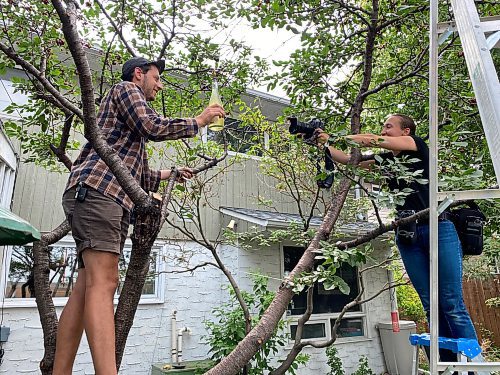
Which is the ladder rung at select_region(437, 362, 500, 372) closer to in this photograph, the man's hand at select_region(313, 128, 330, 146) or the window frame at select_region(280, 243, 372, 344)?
the man's hand at select_region(313, 128, 330, 146)

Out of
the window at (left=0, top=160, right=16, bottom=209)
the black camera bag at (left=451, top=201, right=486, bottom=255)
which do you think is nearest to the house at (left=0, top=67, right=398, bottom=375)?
the window at (left=0, top=160, right=16, bottom=209)

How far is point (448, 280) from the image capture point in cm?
222

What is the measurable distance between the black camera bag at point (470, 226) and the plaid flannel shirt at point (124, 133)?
69.6 inches

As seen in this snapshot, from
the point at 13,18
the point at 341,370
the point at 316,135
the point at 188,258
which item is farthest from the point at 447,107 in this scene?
the point at 341,370

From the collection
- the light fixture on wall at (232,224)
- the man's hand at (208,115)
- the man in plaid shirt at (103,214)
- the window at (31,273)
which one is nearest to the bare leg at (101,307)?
the man in plaid shirt at (103,214)

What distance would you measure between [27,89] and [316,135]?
227cm

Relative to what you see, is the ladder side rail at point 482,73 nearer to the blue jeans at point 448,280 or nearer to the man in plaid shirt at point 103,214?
the man in plaid shirt at point 103,214

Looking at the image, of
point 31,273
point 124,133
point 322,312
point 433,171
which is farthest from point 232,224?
point 433,171

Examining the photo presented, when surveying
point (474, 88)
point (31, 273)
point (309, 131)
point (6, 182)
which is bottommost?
point (31, 273)

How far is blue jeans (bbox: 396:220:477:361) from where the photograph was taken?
2145mm

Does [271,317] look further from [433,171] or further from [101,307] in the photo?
[433,171]

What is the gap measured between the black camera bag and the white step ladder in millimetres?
1001

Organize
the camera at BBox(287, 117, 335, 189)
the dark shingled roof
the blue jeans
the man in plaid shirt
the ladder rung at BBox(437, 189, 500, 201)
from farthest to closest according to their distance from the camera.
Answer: the dark shingled roof
the camera at BBox(287, 117, 335, 189)
the blue jeans
the man in plaid shirt
the ladder rung at BBox(437, 189, 500, 201)

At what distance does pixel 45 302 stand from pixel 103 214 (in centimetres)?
68
